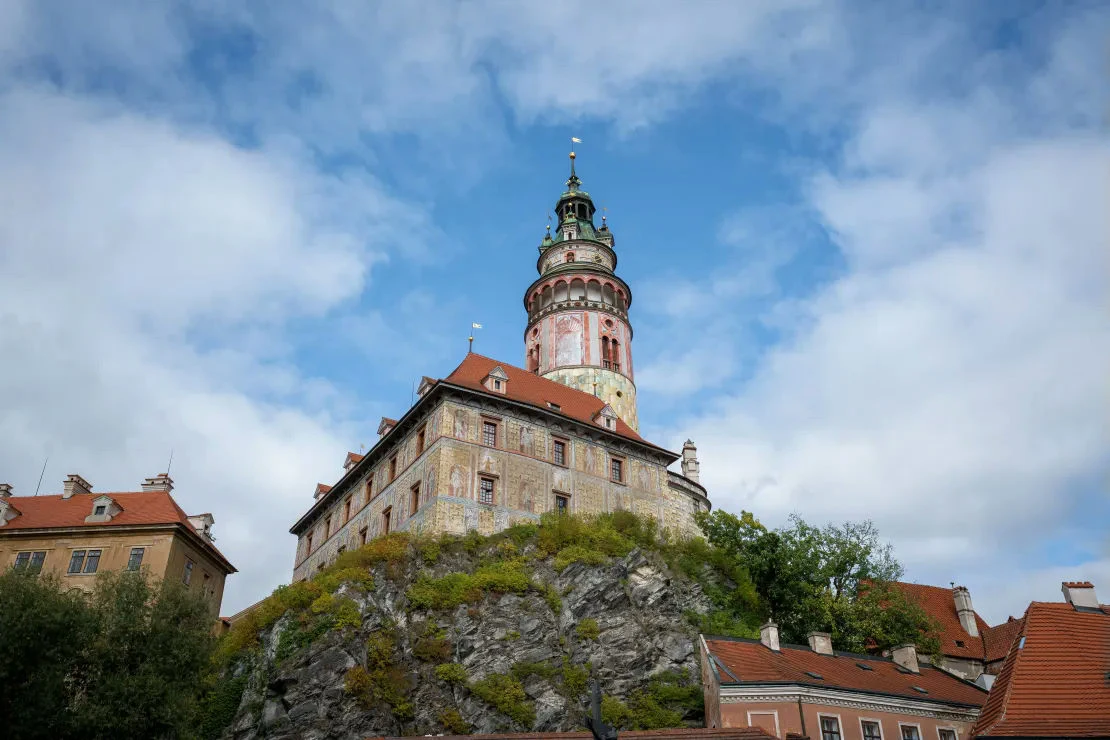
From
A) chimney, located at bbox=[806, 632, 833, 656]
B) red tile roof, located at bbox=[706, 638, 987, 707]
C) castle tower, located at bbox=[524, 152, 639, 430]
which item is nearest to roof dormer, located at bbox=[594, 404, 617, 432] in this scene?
castle tower, located at bbox=[524, 152, 639, 430]

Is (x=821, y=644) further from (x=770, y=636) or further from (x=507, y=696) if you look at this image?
(x=507, y=696)

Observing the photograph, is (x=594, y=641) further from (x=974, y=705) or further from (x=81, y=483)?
(x=81, y=483)

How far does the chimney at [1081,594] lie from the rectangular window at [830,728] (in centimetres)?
844

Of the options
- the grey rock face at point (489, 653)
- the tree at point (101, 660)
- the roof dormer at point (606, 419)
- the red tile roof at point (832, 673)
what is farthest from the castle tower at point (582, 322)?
the tree at point (101, 660)

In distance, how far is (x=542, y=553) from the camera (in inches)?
1454

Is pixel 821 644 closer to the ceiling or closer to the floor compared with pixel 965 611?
closer to the floor

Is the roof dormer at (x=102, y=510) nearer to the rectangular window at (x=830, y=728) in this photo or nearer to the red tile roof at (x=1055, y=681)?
the rectangular window at (x=830, y=728)

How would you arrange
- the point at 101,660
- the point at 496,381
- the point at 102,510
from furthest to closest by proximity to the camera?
the point at 102,510 → the point at 496,381 → the point at 101,660

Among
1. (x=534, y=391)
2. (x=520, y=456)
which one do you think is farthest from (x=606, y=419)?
(x=520, y=456)

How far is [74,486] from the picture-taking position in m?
51.8

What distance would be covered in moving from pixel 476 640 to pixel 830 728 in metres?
12.6

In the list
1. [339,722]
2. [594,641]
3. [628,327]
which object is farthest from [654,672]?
[628,327]

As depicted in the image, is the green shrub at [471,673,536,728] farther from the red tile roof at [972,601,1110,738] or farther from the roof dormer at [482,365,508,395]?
the roof dormer at [482,365,508,395]

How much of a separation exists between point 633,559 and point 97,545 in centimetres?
2979
